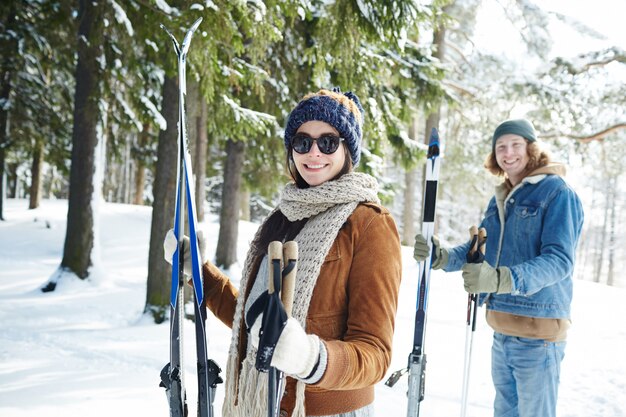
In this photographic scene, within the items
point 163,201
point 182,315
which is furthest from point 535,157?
point 163,201

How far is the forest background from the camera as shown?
489cm

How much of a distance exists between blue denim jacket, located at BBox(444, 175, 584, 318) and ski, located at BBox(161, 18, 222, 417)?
148 centimetres

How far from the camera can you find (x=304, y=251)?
1513mm

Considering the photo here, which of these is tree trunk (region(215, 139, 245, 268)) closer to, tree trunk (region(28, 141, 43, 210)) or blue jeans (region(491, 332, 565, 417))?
blue jeans (region(491, 332, 565, 417))

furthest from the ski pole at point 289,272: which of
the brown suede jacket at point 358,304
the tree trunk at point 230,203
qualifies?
the tree trunk at point 230,203

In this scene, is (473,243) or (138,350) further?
(138,350)

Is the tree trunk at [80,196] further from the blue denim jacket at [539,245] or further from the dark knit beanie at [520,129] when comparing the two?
the blue denim jacket at [539,245]

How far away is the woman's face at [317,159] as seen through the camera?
1.60m

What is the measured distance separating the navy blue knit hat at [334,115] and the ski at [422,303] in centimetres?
106

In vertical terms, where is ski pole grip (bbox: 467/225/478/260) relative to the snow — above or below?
above

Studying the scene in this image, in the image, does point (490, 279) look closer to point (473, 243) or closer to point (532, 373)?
point (473, 243)

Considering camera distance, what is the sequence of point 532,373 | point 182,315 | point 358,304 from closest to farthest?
1. point 358,304
2. point 182,315
3. point 532,373

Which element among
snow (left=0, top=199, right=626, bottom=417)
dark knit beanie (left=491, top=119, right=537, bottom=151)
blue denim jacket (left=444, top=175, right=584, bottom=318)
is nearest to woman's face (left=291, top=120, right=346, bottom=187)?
blue denim jacket (left=444, top=175, right=584, bottom=318)

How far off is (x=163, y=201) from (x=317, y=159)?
511cm
